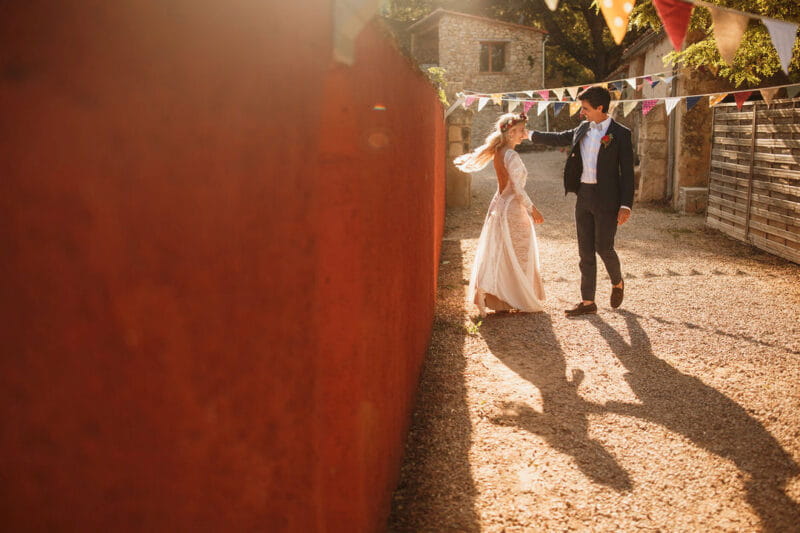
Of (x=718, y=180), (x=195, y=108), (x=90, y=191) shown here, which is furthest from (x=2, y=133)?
(x=718, y=180)

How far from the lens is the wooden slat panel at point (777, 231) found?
7.50m

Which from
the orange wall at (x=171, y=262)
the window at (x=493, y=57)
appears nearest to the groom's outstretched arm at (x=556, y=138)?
the orange wall at (x=171, y=262)

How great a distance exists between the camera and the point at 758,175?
8.50 metres

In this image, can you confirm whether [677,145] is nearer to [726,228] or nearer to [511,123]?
[726,228]

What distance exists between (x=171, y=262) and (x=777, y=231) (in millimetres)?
8170

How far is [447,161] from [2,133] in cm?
1106

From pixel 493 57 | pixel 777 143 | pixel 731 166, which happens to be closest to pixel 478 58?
pixel 493 57

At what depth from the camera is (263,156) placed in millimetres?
1578

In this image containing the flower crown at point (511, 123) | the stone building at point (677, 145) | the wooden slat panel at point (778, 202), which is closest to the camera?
the flower crown at point (511, 123)

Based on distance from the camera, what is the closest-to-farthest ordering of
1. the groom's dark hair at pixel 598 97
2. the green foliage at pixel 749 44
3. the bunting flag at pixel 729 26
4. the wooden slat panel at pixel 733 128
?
the bunting flag at pixel 729 26, the groom's dark hair at pixel 598 97, the green foliage at pixel 749 44, the wooden slat panel at pixel 733 128

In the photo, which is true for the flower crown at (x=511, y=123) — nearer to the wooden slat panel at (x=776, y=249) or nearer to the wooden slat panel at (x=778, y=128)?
the wooden slat panel at (x=778, y=128)

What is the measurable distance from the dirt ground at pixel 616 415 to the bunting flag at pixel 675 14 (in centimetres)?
211

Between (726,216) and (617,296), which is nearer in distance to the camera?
(617,296)

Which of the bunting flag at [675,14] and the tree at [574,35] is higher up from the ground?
the tree at [574,35]
